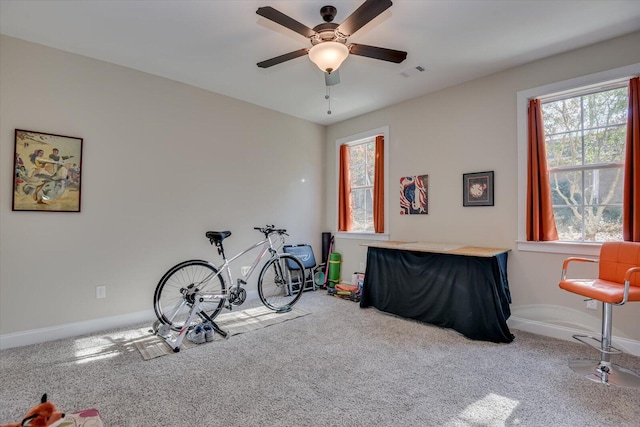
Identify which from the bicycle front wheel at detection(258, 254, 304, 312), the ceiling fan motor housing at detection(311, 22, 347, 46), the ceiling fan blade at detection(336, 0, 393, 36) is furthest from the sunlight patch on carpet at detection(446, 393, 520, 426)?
the ceiling fan motor housing at detection(311, 22, 347, 46)

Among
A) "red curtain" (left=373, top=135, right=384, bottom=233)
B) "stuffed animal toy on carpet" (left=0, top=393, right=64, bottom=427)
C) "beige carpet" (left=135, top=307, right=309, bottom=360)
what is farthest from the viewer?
"red curtain" (left=373, top=135, right=384, bottom=233)

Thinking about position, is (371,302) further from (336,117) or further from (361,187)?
(336,117)

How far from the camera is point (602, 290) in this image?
2.20m

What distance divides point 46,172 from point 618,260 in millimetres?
5123

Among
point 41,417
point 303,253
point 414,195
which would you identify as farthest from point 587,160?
point 41,417

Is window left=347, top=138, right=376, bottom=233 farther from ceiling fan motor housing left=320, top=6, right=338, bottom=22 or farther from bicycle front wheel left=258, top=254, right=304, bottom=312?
ceiling fan motor housing left=320, top=6, right=338, bottom=22

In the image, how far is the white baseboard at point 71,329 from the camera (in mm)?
2715

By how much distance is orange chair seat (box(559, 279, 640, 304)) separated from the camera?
2106mm

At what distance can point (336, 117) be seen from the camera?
498 centimetres

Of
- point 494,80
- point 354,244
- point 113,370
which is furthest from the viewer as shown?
point 354,244

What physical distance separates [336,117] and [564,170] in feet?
10.3

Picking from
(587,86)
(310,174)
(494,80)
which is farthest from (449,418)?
(310,174)

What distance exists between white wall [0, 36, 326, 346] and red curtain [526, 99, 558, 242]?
3.29 meters

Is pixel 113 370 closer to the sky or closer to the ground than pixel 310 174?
closer to the ground
